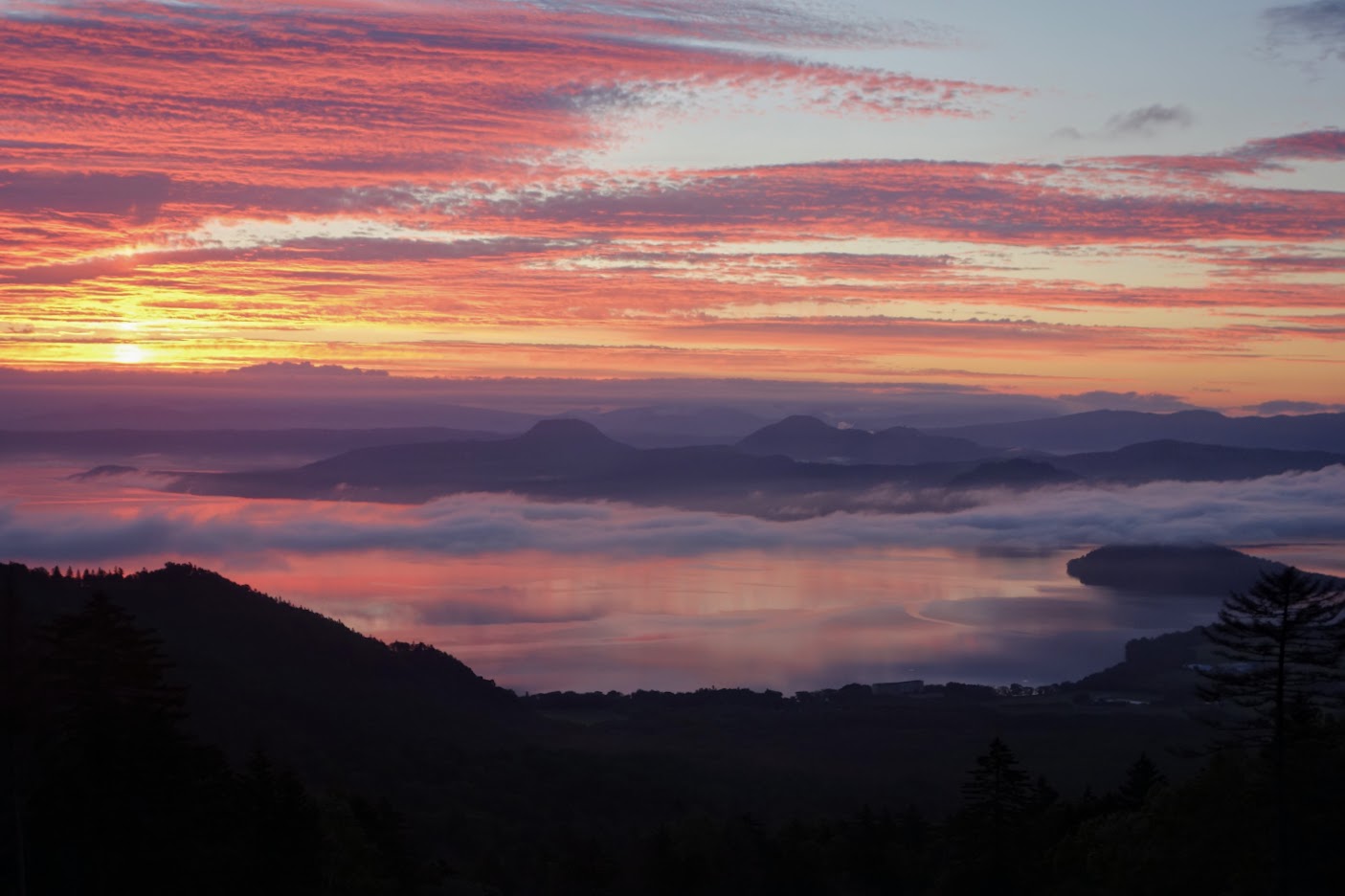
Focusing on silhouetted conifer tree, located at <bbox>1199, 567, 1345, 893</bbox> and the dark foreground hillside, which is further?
the dark foreground hillside

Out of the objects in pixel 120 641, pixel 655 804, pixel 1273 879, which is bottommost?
pixel 655 804

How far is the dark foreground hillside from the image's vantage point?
20828 mm

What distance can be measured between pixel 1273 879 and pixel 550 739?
248ft

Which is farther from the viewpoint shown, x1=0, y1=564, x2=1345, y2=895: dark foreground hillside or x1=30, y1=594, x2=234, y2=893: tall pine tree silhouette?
x1=0, y1=564, x2=1345, y2=895: dark foreground hillside

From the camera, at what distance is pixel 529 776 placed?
7712 centimetres

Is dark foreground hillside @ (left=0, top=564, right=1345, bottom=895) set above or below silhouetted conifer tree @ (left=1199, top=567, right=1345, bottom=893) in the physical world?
below

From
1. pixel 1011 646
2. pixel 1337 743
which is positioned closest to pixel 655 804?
pixel 1337 743

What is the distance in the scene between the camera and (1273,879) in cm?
2200

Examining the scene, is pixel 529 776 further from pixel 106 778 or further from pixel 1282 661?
pixel 1282 661

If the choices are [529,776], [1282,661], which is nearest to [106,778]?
[1282,661]

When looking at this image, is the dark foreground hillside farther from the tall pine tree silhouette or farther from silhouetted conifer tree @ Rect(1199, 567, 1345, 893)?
silhouetted conifer tree @ Rect(1199, 567, 1345, 893)

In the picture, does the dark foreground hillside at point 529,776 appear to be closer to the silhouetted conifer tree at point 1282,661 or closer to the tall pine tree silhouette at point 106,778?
Result: the tall pine tree silhouette at point 106,778

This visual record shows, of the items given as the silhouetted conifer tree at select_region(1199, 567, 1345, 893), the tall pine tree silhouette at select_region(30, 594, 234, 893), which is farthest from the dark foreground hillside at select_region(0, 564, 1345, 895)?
the silhouetted conifer tree at select_region(1199, 567, 1345, 893)

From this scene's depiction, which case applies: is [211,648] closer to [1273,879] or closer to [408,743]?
[408,743]
